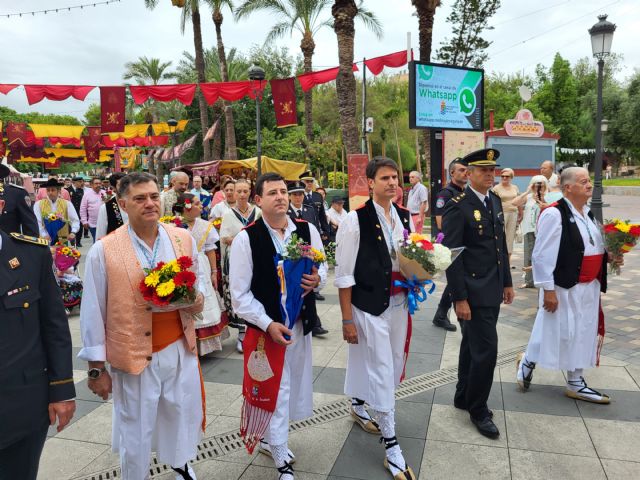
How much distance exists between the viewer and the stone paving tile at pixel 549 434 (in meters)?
3.37

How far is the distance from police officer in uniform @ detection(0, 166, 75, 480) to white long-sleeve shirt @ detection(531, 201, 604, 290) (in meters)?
3.60

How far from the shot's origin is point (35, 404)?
6.62 ft

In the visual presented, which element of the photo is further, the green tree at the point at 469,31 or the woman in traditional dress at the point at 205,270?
the green tree at the point at 469,31

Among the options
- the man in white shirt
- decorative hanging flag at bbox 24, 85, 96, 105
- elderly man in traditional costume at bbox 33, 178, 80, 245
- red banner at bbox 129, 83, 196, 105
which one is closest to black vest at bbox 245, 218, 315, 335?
elderly man in traditional costume at bbox 33, 178, 80, 245

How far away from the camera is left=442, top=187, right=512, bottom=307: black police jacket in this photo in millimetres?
3557

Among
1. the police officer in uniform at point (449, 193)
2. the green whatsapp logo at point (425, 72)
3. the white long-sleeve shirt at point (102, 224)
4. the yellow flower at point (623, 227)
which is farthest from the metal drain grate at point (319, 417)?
the green whatsapp logo at point (425, 72)

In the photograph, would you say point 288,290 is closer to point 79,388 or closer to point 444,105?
point 79,388

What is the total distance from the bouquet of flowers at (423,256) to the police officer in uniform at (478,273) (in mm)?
504

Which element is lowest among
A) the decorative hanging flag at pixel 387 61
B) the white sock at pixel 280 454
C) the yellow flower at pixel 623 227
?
the white sock at pixel 280 454

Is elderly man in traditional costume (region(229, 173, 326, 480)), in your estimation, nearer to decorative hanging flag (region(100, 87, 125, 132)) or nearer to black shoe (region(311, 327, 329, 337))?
black shoe (region(311, 327, 329, 337))

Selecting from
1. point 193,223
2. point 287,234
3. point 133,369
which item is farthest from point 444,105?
point 133,369

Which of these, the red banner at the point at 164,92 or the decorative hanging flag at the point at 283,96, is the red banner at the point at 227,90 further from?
the decorative hanging flag at the point at 283,96

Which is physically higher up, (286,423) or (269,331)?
(269,331)

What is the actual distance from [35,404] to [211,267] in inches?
135
